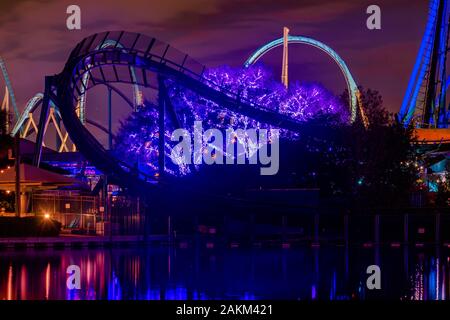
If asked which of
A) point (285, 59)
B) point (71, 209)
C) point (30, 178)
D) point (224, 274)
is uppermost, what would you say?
point (285, 59)

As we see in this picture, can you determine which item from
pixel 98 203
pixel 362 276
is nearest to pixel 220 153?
pixel 98 203

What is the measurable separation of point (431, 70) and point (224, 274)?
43.1 m

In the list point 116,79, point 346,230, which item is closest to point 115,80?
point 116,79

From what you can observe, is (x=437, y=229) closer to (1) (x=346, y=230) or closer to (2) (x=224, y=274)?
(1) (x=346, y=230)

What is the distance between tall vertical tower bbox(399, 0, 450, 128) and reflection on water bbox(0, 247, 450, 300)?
32632 millimetres

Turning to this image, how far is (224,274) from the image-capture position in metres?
26.4

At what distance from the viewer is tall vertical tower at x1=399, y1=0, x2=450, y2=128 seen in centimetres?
6494

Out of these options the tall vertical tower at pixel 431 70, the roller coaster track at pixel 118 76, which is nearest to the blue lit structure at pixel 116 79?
the roller coaster track at pixel 118 76

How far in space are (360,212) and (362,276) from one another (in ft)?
41.4

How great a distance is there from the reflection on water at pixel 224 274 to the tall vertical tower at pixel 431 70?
107ft

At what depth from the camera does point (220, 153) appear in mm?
56469

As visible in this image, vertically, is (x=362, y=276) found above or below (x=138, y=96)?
below

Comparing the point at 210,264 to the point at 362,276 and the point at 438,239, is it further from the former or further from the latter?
the point at 438,239
